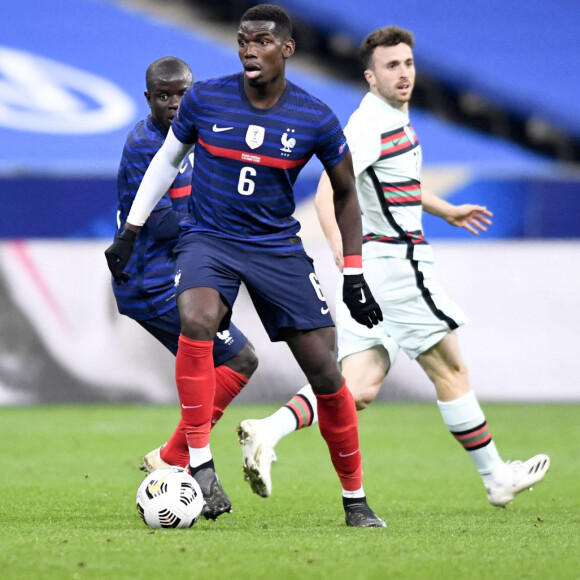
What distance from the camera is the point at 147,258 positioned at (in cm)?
578

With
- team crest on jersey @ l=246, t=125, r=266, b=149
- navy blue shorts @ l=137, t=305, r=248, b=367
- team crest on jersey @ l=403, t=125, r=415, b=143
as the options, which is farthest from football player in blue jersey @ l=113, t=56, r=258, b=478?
team crest on jersey @ l=403, t=125, r=415, b=143

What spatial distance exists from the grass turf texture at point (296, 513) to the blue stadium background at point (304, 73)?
260 inches

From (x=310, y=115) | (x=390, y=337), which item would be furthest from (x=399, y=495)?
(x=310, y=115)

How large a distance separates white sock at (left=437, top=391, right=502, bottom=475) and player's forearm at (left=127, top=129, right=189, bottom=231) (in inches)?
77.3

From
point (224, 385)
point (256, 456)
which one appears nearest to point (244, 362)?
point (224, 385)

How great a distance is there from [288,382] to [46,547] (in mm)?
8450

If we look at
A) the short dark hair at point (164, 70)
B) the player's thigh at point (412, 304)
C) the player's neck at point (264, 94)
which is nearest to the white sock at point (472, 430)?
the player's thigh at point (412, 304)

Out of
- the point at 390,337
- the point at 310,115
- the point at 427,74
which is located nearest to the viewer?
the point at 310,115

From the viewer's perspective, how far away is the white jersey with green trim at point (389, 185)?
603 cm

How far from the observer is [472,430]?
6012mm

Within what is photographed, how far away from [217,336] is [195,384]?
35.1 inches

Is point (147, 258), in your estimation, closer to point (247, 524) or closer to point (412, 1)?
point (247, 524)

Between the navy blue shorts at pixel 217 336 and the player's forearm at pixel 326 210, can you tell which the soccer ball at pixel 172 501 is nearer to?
the navy blue shorts at pixel 217 336

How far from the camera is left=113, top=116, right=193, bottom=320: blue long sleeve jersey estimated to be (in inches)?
223
